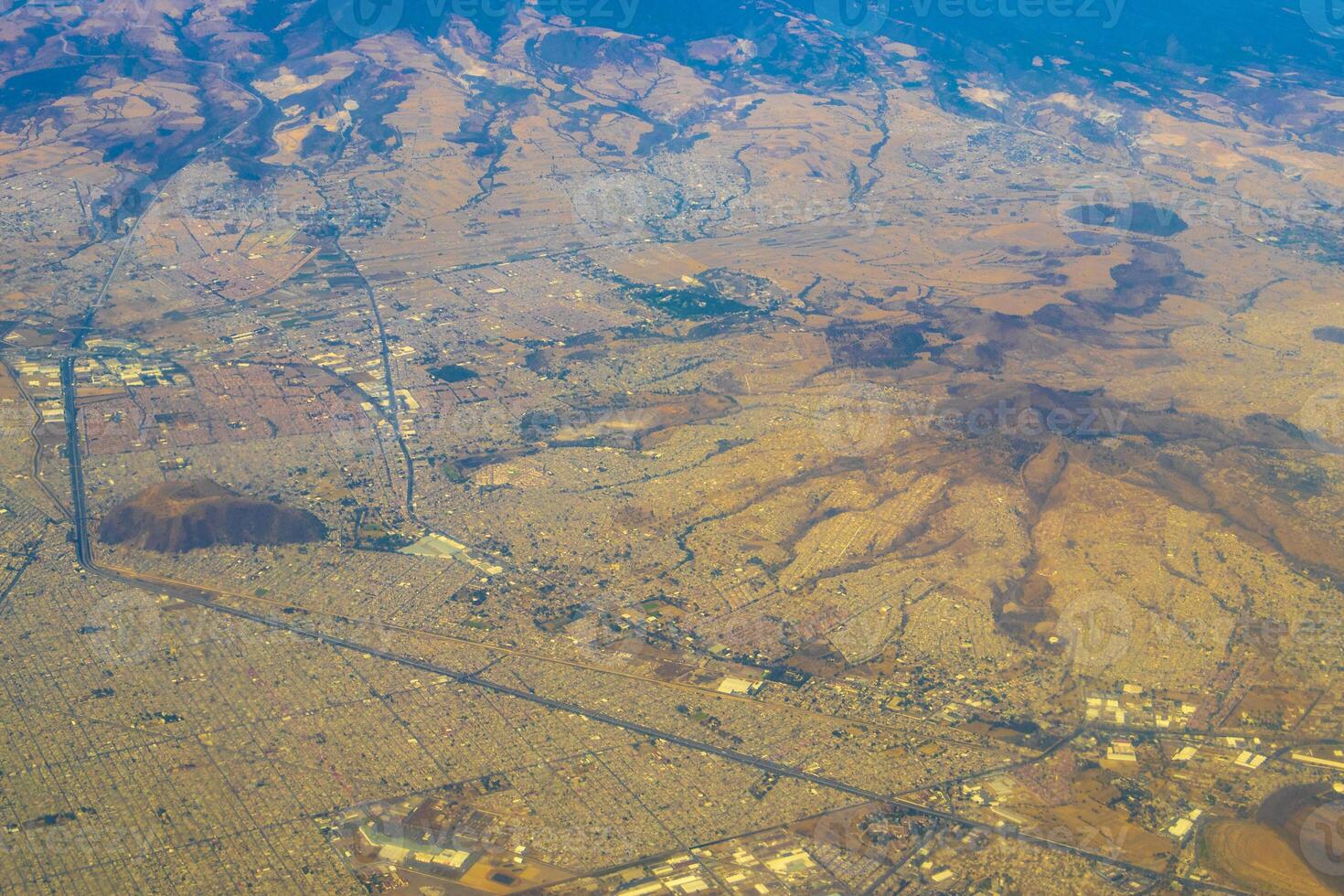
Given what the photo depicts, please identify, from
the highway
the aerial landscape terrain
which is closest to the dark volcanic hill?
the aerial landscape terrain

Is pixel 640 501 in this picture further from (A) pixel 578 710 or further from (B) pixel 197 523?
(B) pixel 197 523

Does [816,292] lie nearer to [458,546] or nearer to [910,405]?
[910,405]

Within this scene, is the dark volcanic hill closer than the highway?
No

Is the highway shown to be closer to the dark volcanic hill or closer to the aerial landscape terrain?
the aerial landscape terrain

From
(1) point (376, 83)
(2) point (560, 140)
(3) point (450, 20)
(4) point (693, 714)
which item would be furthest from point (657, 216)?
(4) point (693, 714)

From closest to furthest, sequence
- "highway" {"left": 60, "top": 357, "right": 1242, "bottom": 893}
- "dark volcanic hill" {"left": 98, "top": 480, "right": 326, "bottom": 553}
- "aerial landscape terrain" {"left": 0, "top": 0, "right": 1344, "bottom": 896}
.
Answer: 1. "highway" {"left": 60, "top": 357, "right": 1242, "bottom": 893}
2. "aerial landscape terrain" {"left": 0, "top": 0, "right": 1344, "bottom": 896}
3. "dark volcanic hill" {"left": 98, "top": 480, "right": 326, "bottom": 553}

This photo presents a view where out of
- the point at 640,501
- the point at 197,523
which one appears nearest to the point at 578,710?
the point at 640,501

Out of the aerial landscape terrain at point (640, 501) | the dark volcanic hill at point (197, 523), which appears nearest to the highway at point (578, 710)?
the aerial landscape terrain at point (640, 501)
